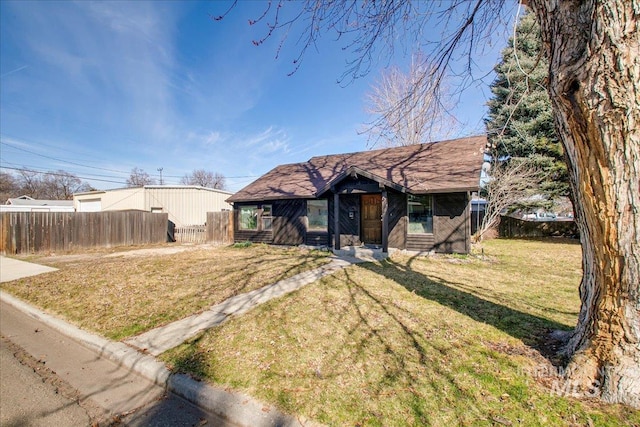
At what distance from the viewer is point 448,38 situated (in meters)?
4.61

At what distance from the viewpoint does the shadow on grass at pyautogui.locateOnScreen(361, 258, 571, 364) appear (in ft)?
12.3

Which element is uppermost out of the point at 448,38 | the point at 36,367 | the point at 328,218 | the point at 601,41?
the point at 448,38

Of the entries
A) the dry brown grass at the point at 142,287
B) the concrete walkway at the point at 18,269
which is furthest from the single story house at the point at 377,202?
the concrete walkway at the point at 18,269

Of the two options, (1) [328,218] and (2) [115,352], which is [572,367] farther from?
(1) [328,218]

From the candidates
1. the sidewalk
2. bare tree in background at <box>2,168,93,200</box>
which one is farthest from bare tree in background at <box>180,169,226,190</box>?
the sidewalk

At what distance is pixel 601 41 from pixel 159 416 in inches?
193

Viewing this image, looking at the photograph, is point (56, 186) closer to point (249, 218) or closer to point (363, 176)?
point (249, 218)

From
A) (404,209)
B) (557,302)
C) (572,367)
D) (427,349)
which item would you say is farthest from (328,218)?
(572,367)

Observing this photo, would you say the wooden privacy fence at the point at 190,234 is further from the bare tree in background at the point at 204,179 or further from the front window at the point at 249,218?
the bare tree in background at the point at 204,179

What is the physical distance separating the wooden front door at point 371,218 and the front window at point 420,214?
129 centimetres

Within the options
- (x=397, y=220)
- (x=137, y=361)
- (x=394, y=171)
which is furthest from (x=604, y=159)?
(x=394, y=171)

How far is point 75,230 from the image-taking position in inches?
573

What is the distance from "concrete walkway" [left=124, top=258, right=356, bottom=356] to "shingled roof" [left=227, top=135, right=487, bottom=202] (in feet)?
18.4

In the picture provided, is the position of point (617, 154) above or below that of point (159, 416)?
above
